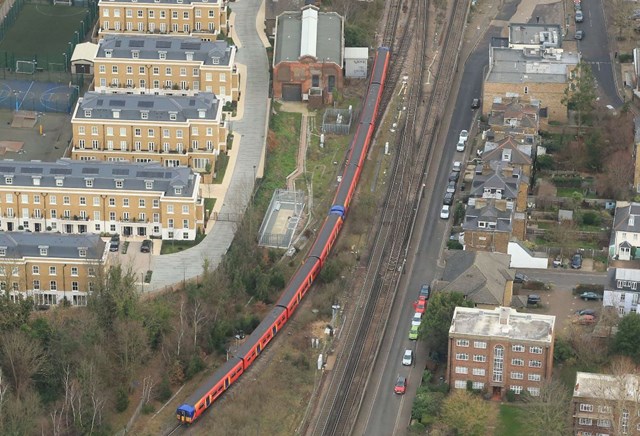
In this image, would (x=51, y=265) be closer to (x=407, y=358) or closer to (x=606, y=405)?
(x=407, y=358)

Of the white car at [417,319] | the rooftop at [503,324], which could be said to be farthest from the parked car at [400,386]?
the white car at [417,319]

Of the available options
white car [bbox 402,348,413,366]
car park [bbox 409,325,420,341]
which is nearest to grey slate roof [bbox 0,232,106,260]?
car park [bbox 409,325,420,341]

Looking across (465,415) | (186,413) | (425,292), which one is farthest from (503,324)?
(186,413)

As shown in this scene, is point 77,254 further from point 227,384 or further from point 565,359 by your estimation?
point 565,359

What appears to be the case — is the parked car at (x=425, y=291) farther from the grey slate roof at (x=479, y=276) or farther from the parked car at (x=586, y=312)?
the parked car at (x=586, y=312)

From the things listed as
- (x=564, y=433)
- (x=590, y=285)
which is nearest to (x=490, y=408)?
(x=564, y=433)

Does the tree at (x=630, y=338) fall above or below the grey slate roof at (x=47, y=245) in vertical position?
below
